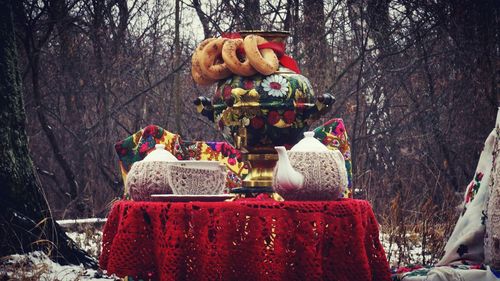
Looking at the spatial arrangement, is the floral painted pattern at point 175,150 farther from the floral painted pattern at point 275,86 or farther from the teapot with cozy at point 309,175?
the teapot with cozy at point 309,175

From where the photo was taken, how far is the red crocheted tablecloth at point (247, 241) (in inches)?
95.2

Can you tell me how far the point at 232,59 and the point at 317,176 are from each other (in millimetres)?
972

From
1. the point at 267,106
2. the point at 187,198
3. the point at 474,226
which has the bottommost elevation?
the point at 474,226

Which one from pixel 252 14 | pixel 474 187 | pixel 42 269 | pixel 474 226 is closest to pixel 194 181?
pixel 474 226

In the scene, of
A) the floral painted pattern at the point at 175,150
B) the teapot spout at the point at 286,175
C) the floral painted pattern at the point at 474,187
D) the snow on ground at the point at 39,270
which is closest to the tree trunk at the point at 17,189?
the snow on ground at the point at 39,270

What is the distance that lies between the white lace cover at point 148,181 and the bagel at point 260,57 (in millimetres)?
716

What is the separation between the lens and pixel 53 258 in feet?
15.3

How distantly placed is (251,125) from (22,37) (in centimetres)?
456

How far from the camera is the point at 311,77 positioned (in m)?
7.38

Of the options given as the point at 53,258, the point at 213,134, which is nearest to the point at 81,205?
the point at 213,134

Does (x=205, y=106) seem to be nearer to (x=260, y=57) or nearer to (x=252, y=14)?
(x=260, y=57)

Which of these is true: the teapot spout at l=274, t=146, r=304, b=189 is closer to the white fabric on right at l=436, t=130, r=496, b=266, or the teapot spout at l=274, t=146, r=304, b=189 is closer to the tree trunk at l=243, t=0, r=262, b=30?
the white fabric on right at l=436, t=130, r=496, b=266

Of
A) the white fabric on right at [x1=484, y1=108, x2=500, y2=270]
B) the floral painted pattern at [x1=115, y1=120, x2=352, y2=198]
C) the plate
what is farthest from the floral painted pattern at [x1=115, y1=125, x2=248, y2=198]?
the plate

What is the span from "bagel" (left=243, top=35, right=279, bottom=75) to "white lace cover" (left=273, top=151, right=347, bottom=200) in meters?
0.78
